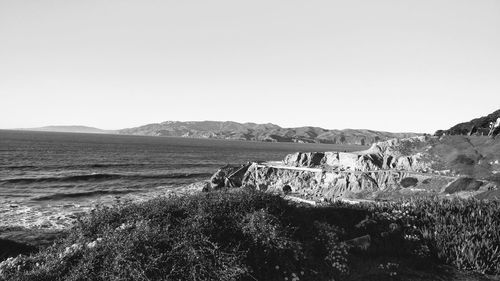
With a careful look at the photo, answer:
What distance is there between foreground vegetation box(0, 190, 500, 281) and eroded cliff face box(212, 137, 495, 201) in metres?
19.8

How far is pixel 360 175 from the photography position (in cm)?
3725

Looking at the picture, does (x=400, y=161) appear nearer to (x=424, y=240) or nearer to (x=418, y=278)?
(x=424, y=240)

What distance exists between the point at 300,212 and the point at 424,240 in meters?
4.50

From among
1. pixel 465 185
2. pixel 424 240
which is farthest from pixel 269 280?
pixel 465 185

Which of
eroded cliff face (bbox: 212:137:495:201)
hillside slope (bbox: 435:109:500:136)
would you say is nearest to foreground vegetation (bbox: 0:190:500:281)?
eroded cliff face (bbox: 212:137:495:201)

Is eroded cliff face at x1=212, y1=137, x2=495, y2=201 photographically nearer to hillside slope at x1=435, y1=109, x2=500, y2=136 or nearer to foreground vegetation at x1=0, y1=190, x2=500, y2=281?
hillside slope at x1=435, y1=109, x2=500, y2=136

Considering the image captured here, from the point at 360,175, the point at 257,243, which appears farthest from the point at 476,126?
the point at 257,243

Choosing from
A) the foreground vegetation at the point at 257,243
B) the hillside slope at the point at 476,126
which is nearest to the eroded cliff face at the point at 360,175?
the hillside slope at the point at 476,126

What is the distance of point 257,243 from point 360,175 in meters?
30.6

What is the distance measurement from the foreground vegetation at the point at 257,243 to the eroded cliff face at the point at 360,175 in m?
19.8

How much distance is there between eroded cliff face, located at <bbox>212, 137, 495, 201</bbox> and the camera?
33.4m

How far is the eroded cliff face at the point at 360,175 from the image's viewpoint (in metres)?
33.4

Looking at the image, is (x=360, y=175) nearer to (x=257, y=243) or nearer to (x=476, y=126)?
(x=257, y=243)

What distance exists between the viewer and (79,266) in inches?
301
